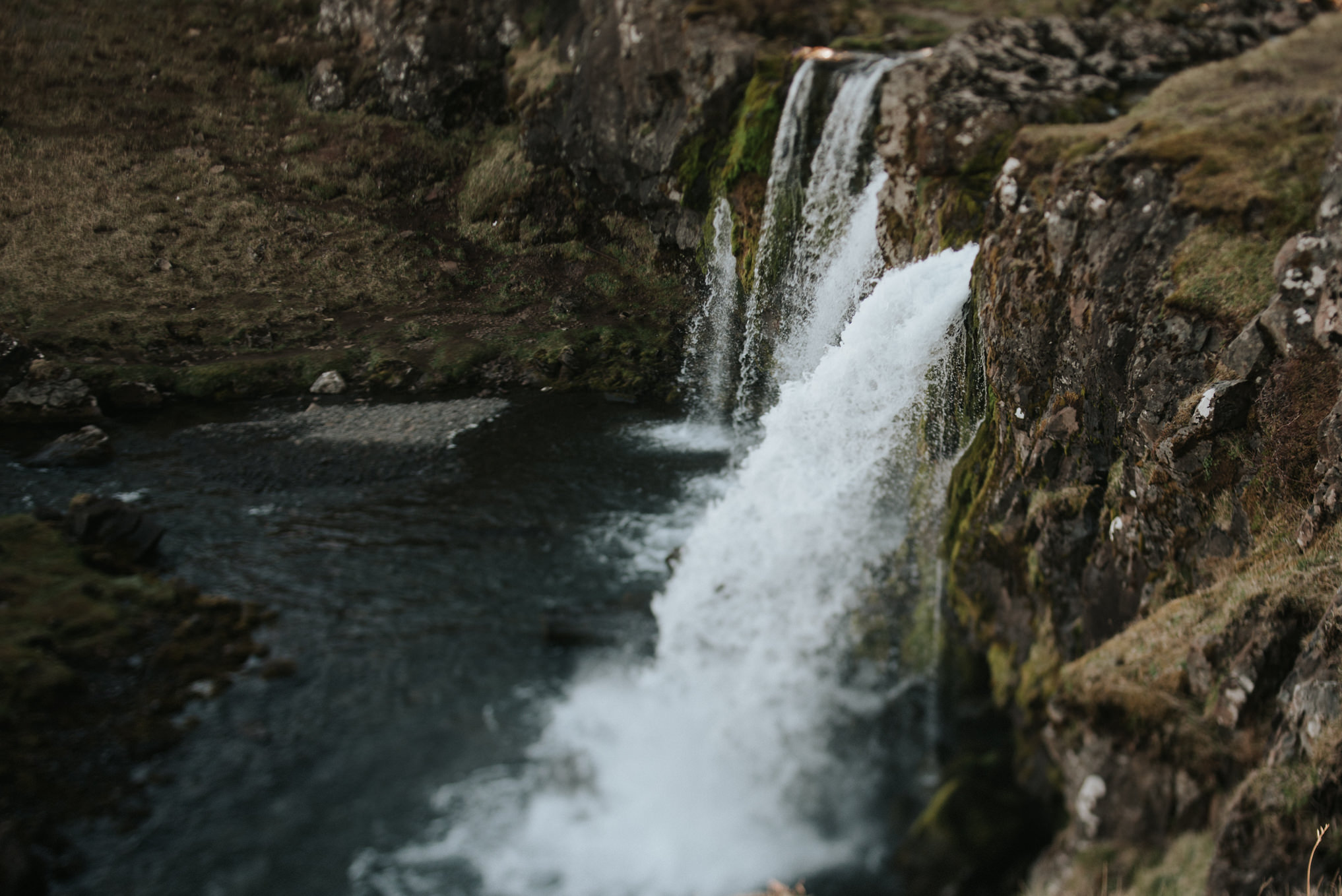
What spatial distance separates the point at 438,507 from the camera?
15.2m

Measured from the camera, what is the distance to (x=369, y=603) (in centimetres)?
1223

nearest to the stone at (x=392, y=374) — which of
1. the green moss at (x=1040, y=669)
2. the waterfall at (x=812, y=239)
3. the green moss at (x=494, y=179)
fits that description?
the green moss at (x=494, y=179)

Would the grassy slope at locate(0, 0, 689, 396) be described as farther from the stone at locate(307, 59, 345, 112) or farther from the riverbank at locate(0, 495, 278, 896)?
the riverbank at locate(0, 495, 278, 896)

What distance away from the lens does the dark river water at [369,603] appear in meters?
8.39

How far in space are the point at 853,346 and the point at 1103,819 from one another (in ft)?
30.9

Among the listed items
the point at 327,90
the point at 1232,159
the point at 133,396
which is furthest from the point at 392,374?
the point at 1232,159

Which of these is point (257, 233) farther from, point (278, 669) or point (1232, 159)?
point (1232, 159)

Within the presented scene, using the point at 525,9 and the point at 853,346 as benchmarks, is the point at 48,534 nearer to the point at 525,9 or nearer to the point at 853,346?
the point at 853,346

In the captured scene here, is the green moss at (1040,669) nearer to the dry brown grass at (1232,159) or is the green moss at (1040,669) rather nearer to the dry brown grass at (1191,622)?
the dry brown grass at (1191,622)

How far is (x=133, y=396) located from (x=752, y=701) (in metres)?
19.4

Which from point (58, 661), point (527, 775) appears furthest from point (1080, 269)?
point (58, 661)

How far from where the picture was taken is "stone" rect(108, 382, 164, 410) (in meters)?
19.6

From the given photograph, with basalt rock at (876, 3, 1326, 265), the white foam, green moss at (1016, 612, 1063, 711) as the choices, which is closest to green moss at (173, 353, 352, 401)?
the white foam

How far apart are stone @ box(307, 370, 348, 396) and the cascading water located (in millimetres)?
12645
